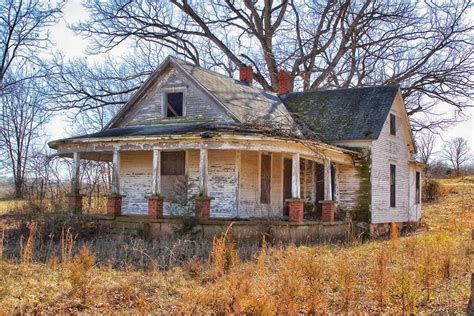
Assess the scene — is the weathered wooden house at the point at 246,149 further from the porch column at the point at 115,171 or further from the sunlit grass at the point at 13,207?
the sunlit grass at the point at 13,207

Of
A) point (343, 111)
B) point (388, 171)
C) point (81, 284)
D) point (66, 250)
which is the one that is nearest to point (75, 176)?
point (66, 250)

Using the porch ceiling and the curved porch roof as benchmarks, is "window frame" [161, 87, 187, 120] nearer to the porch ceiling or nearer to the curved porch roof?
the curved porch roof

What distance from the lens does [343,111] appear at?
2077cm

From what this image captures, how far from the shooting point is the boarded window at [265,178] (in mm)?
17328

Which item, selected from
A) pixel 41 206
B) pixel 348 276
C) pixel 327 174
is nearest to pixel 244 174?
pixel 327 174

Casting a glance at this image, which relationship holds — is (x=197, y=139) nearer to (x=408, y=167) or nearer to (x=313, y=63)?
(x=408, y=167)

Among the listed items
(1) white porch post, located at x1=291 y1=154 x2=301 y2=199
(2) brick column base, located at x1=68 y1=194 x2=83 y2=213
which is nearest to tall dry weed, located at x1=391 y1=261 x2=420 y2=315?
(1) white porch post, located at x1=291 y1=154 x2=301 y2=199

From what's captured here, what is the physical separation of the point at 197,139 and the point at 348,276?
7362 millimetres

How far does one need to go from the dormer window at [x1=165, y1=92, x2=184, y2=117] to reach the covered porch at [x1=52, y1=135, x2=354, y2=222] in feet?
4.69

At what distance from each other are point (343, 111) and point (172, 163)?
7545 millimetres

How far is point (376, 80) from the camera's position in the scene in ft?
103

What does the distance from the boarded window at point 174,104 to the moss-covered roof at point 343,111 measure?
4544 millimetres

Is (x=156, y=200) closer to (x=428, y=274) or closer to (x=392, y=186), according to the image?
(x=428, y=274)

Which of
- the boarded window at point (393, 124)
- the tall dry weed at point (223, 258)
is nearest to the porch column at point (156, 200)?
the tall dry weed at point (223, 258)
